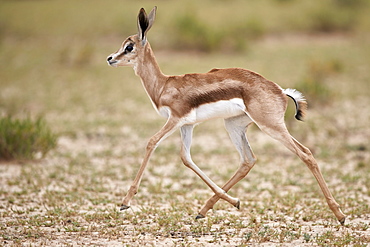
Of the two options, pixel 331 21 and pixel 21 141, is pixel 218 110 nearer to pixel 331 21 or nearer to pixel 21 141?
pixel 21 141

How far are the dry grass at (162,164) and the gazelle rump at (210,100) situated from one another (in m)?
0.48

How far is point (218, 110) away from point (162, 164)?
143 inches

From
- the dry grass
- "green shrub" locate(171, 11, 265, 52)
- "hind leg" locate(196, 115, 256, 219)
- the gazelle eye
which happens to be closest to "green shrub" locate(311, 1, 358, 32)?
the dry grass

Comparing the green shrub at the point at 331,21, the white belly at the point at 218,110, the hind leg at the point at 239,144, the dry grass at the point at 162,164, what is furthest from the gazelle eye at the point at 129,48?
the green shrub at the point at 331,21

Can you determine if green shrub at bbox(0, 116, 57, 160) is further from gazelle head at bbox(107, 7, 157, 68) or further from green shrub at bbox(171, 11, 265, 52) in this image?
green shrub at bbox(171, 11, 265, 52)

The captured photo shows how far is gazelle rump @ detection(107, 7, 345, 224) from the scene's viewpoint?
4.95 m

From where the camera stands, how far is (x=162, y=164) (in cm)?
848

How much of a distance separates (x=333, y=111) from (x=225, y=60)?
6839 mm

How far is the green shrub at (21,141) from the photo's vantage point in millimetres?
8195

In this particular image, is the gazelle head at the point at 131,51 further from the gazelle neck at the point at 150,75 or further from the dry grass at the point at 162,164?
the dry grass at the point at 162,164

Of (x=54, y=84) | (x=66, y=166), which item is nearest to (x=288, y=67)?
(x=54, y=84)

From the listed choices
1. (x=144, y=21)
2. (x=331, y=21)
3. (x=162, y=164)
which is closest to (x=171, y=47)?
(x=331, y=21)

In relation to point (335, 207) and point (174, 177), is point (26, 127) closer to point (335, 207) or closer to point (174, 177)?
point (174, 177)

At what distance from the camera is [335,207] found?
16.4ft
